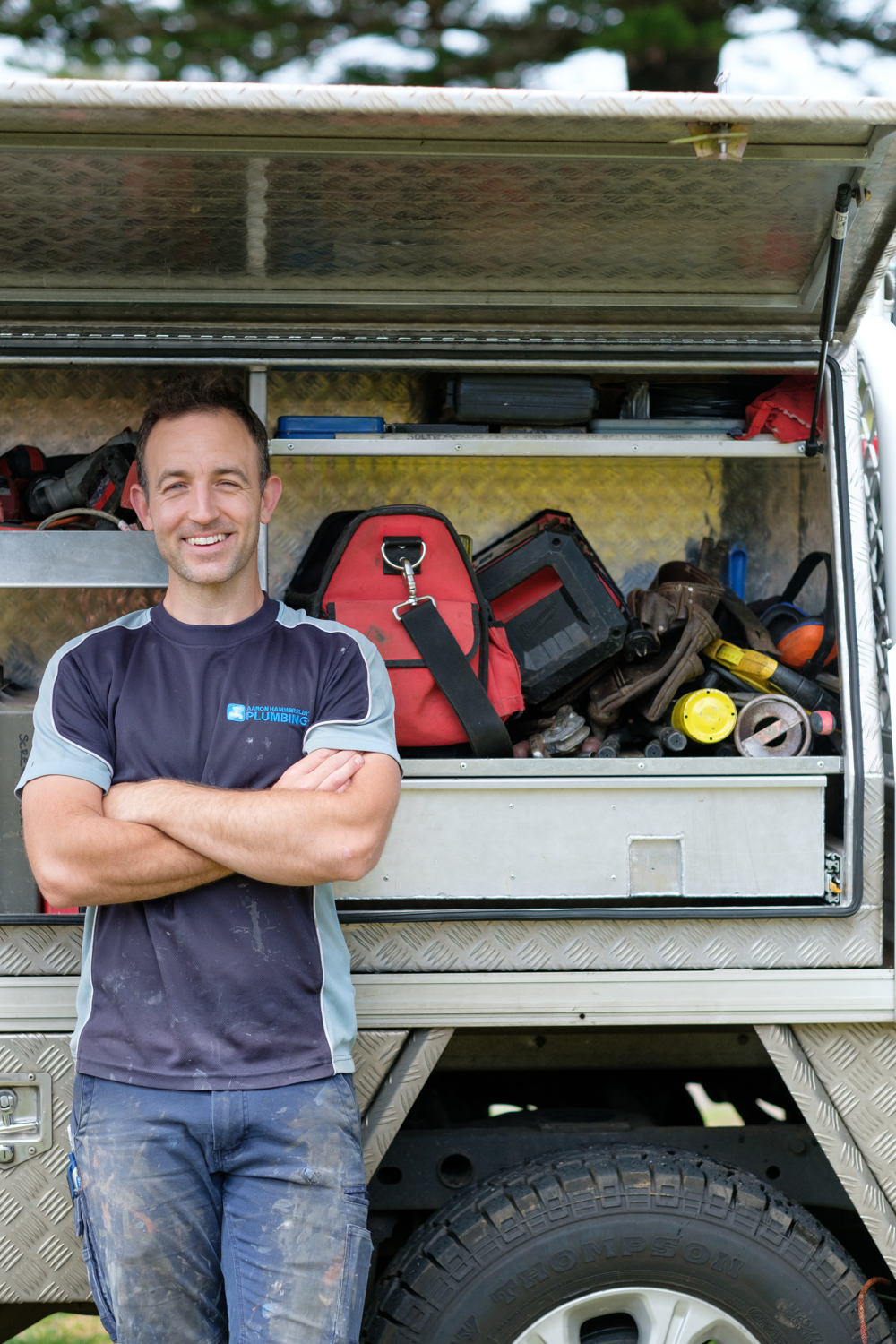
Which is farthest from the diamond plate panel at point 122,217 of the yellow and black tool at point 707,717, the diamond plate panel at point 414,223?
the yellow and black tool at point 707,717

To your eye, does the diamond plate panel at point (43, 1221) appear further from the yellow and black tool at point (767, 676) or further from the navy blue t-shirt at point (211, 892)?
the yellow and black tool at point (767, 676)

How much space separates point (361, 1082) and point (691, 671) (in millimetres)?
1169

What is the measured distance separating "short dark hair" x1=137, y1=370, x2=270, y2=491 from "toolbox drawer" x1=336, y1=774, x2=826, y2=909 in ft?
2.50

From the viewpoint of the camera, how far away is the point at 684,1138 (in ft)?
8.59

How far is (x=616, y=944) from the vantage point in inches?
94.2

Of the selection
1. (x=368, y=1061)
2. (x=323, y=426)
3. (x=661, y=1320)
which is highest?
(x=323, y=426)

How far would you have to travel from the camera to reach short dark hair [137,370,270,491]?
7.49ft

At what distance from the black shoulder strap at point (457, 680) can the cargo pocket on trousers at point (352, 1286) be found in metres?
0.94

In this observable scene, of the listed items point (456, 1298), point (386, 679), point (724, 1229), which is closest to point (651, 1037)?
point (724, 1229)

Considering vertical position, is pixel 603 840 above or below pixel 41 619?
below

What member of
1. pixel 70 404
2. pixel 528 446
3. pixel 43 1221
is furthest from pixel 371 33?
pixel 43 1221

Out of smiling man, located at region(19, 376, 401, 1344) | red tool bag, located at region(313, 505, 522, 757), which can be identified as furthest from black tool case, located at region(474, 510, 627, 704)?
smiling man, located at region(19, 376, 401, 1344)

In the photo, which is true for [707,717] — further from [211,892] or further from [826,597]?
[211,892]

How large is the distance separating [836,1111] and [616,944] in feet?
1.86
